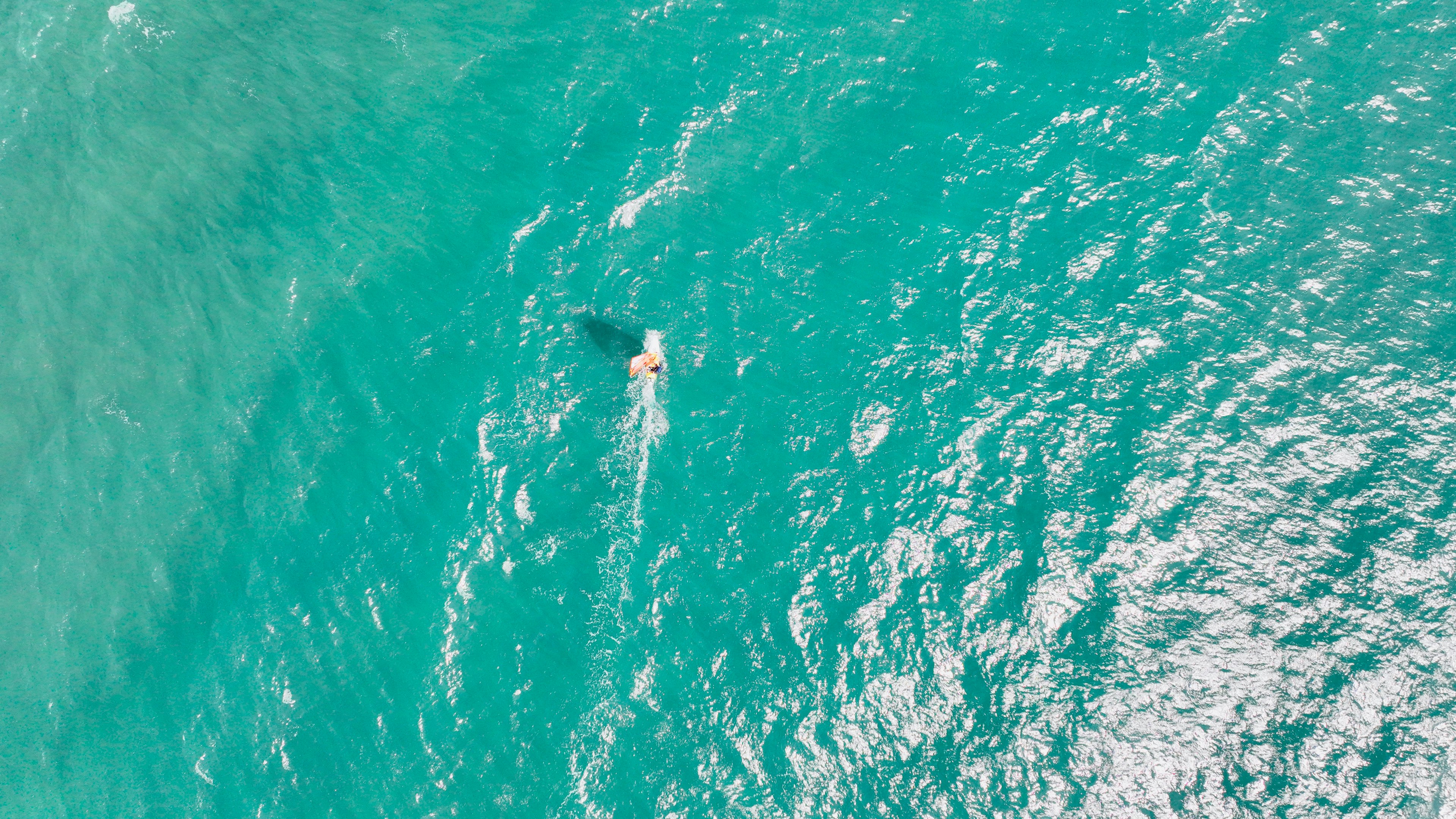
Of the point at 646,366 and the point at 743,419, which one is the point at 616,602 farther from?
the point at 646,366

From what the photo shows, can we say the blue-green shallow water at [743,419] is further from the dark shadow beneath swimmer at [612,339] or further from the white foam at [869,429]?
the dark shadow beneath swimmer at [612,339]

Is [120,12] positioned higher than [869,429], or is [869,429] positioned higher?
[120,12]

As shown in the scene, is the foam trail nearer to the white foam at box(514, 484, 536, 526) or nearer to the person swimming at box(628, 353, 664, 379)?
the person swimming at box(628, 353, 664, 379)

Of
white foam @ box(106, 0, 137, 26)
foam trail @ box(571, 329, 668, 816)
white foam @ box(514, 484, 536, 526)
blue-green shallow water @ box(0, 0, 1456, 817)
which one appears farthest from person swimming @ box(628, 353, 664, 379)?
white foam @ box(106, 0, 137, 26)

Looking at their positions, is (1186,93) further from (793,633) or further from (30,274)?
(30,274)

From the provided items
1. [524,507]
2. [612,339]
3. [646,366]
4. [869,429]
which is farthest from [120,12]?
[869,429]

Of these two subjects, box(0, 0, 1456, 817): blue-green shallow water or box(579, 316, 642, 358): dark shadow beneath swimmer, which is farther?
box(579, 316, 642, 358): dark shadow beneath swimmer

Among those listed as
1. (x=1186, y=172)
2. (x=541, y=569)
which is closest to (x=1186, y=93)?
(x=1186, y=172)
